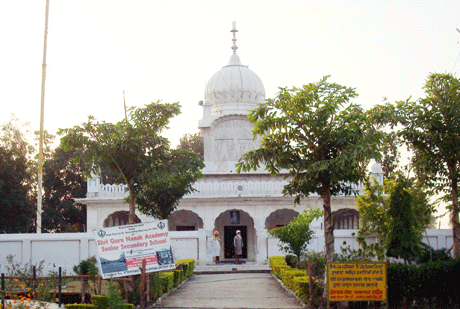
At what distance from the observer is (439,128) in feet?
50.8

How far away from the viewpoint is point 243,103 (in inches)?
1400

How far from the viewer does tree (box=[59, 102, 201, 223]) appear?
50.0ft

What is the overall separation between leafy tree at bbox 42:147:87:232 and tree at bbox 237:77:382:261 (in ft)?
103

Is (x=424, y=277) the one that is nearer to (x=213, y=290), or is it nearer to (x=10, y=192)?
(x=213, y=290)

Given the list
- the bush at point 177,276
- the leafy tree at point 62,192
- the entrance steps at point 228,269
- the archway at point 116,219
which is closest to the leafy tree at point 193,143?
the leafy tree at point 62,192

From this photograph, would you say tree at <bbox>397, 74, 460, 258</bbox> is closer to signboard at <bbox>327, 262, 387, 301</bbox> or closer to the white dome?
signboard at <bbox>327, 262, 387, 301</bbox>

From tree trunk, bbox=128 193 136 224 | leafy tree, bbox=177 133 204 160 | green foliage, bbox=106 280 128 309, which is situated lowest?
green foliage, bbox=106 280 128 309

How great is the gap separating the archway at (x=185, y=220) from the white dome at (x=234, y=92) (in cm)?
711

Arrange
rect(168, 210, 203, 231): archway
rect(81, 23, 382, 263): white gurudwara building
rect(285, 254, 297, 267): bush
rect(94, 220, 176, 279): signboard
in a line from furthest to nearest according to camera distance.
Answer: rect(168, 210, 203, 231): archway → rect(81, 23, 382, 263): white gurudwara building → rect(285, 254, 297, 267): bush → rect(94, 220, 176, 279): signboard

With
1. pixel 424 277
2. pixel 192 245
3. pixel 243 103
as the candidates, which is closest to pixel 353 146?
pixel 424 277

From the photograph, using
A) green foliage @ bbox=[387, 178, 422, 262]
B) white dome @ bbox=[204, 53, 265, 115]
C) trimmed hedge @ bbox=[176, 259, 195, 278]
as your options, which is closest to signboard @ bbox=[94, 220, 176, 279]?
trimmed hedge @ bbox=[176, 259, 195, 278]

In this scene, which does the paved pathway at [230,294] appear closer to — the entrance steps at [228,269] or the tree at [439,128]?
the entrance steps at [228,269]

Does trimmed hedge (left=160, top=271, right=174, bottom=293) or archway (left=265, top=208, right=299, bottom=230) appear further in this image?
archway (left=265, top=208, right=299, bottom=230)

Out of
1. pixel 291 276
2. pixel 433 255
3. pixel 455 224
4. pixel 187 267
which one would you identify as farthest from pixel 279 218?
pixel 455 224
